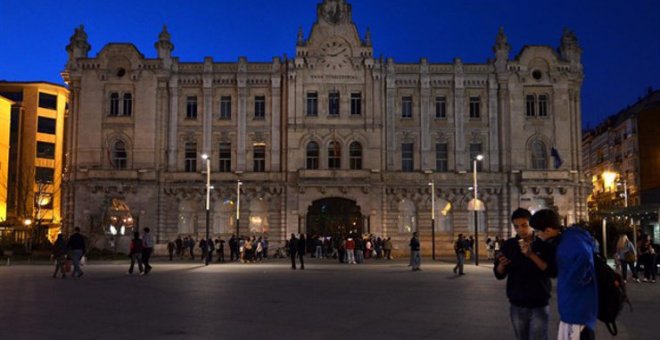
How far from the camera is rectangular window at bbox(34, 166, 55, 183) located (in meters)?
89.7

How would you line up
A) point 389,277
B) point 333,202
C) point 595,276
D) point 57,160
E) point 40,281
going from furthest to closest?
point 57,160
point 333,202
point 389,277
point 40,281
point 595,276

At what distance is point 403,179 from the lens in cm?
5916

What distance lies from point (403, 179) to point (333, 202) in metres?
6.08

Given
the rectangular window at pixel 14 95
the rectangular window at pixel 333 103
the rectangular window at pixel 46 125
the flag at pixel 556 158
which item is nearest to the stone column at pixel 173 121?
the rectangular window at pixel 333 103

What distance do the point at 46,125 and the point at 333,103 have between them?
48445 mm

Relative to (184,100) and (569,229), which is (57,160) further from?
(569,229)

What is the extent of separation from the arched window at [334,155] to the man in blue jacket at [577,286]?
52.2 m

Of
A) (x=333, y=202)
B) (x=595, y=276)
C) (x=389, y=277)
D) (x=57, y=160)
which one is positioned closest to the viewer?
(x=595, y=276)

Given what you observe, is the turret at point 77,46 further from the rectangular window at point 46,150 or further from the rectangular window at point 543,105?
the rectangular window at point 543,105

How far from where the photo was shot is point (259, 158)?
60.3 m

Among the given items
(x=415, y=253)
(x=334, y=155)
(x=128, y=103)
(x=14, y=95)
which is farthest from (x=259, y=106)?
(x=14, y=95)

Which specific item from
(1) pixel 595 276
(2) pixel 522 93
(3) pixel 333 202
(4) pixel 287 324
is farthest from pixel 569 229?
(2) pixel 522 93

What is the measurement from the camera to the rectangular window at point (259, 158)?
60.2 meters

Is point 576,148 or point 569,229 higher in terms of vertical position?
point 576,148
